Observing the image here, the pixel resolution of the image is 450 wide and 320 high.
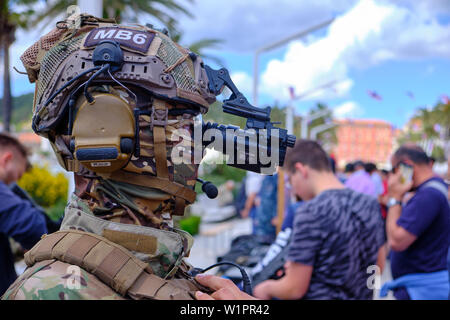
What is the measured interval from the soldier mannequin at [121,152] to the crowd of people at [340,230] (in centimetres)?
148

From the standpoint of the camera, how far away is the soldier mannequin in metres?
1.42

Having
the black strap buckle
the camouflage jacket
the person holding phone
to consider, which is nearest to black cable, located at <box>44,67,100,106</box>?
the black strap buckle

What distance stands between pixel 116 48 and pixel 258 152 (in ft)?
2.16

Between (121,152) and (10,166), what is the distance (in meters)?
2.50

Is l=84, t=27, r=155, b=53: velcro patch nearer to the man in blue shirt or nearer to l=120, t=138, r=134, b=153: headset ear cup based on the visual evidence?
l=120, t=138, r=134, b=153: headset ear cup

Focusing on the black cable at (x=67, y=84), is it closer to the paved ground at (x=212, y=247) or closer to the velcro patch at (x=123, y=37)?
the velcro patch at (x=123, y=37)

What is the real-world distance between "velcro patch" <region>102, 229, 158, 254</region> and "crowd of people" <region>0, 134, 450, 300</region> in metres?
1.65

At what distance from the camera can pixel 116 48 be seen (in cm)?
150

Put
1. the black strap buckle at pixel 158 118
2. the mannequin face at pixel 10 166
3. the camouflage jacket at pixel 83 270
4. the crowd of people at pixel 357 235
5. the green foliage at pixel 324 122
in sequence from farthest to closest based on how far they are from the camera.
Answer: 1. the green foliage at pixel 324 122
2. the mannequin face at pixel 10 166
3. the crowd of people at pixel 357 235
4. the black strap buckle at pixel 158 118
5. the camouflage jacket at pixel 83 270

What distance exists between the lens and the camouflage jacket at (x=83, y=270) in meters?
1.31

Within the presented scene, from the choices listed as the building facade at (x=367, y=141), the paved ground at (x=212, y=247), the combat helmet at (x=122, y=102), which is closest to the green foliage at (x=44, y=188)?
the paved ground at (x=212, y=247)

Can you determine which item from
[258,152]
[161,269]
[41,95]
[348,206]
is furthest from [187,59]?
[348,206]

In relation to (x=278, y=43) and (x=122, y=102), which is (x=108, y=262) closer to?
(x=122, y=102)
